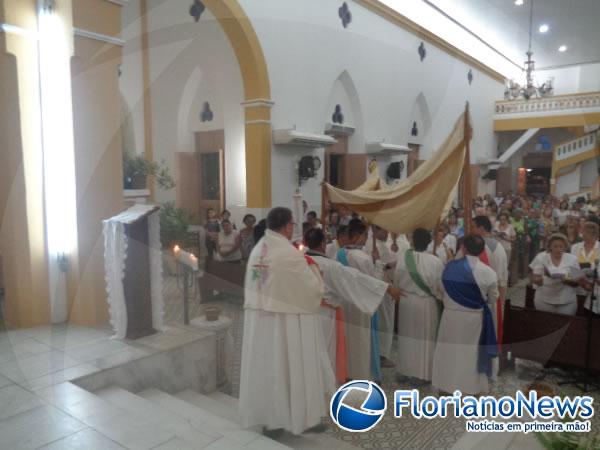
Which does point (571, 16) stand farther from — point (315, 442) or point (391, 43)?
point (315, 442)

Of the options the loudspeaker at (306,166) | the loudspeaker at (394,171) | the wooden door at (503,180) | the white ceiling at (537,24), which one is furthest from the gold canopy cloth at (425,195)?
the wooden door at (503,180)

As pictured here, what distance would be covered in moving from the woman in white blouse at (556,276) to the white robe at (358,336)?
1807 mm

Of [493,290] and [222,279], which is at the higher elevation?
[493,290]

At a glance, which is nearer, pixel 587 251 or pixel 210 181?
pixel 587 251

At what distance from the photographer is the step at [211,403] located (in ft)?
13.8

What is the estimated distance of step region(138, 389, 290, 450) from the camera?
3227 millimetres

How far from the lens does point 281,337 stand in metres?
3.60

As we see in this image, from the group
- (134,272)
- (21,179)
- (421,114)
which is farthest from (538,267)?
(421,114)

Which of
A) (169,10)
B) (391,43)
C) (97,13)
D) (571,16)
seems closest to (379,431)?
(97,13)

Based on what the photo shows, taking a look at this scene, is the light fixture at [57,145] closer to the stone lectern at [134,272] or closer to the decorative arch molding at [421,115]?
the stone lectern at [134,272]

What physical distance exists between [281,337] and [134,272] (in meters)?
1.90

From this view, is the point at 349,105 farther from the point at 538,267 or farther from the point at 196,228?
the point at 538,267

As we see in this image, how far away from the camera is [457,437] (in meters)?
3.94

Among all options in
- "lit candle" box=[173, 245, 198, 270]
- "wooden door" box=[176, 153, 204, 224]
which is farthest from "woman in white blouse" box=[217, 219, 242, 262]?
"wooden door" box=[176, 153, 204, 224]
